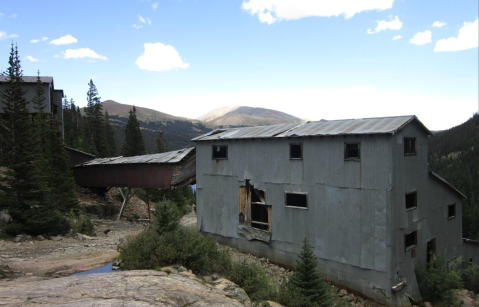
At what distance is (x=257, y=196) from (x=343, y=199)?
5.43 metres

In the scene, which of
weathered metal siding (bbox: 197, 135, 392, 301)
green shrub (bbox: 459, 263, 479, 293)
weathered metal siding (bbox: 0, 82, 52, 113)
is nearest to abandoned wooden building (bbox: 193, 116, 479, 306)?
weathered metal siding (bbox: 197, 135, 392, 301)

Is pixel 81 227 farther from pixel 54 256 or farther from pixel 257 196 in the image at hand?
pixel 257 196

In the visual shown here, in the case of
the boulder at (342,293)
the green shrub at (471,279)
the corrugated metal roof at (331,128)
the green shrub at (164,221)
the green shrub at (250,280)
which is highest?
the corrugated metal roof at (331,128)

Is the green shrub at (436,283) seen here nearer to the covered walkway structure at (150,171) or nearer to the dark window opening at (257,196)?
the dark window opening at (257,196)

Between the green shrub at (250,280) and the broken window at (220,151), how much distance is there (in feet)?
30.7

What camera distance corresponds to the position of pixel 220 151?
21109mm

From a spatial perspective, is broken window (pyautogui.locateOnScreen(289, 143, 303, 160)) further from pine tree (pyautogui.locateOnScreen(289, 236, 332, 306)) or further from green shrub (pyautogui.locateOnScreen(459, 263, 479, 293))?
green shrub (pyautogui.locateOnScreen(459, 263, 479, 293))

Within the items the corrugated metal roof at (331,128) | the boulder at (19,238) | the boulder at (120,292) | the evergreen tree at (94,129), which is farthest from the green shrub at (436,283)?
the evergreen tree at (94,129)

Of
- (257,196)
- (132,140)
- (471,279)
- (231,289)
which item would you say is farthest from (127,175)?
(132,140)

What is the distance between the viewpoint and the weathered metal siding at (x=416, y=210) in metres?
14.7

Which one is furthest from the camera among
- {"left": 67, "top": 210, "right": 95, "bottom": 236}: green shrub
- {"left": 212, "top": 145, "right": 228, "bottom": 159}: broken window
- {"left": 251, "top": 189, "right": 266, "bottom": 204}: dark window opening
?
{"left": 212, "top": 145, "right": 228, "bottom": 159}: broken window

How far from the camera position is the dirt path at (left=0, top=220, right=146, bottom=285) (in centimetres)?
1216

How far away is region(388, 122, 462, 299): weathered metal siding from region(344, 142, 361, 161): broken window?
1610 millimetres

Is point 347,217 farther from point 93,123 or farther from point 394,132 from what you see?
point 93,123
